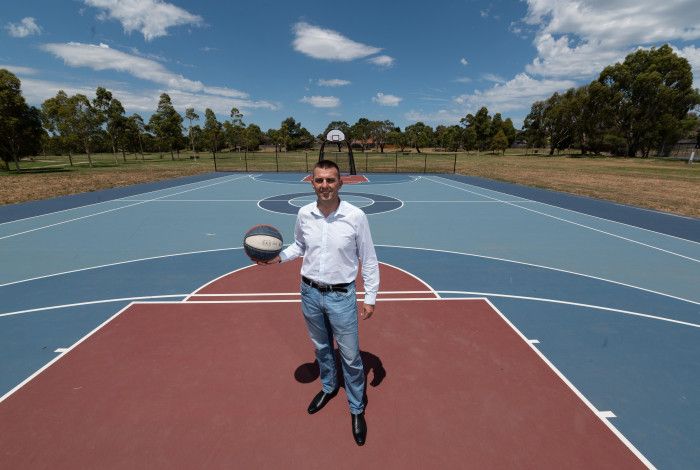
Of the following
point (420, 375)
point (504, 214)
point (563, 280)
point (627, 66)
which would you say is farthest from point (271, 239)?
point (627, 66)

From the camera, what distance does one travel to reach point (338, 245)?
3428 millimetres

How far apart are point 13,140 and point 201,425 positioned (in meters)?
46.6

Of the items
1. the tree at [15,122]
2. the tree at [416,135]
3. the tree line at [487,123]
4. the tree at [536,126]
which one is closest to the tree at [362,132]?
the tree line at [487,123]

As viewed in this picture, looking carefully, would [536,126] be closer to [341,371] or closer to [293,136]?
[293,136]

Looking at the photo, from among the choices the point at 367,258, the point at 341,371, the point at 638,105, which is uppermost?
the point at 638,105

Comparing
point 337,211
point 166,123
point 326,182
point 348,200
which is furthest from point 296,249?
point 166,123

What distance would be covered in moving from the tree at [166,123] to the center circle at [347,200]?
1961 inches

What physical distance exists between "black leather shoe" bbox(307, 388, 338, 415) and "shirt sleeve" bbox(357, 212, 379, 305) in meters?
1.45

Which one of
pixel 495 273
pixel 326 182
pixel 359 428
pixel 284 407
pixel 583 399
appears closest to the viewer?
pixel 326 182

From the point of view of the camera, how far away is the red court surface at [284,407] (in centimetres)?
343

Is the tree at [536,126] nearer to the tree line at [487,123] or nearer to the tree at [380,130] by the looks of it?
the tree line at [487,123]

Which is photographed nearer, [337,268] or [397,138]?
[337,268]

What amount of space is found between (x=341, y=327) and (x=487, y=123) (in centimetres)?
10528

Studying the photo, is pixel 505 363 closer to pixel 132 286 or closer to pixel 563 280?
pixel 563 280
